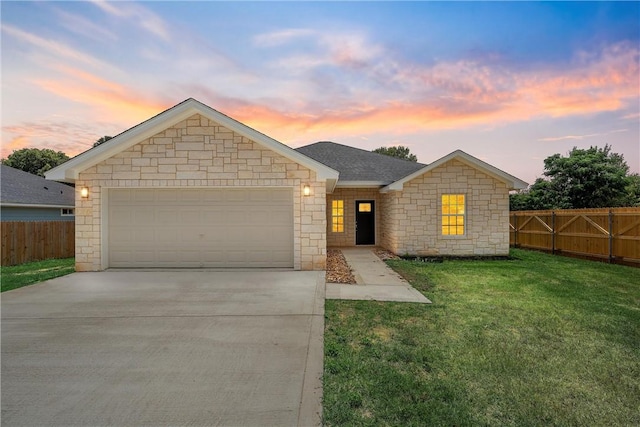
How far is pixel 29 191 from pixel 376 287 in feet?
62.1

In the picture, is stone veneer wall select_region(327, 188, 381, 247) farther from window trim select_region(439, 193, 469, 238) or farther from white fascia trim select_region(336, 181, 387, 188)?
window trim select_region(439, 193, 469, 238)

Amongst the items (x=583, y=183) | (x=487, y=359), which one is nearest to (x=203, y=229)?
(x=487, y=359)

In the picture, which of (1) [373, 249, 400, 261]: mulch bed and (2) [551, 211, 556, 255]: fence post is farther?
(2) [551, 211, 556, 255]: fence post

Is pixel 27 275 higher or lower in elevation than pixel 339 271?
lower

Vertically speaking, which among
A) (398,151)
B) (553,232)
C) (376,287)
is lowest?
(376,287)

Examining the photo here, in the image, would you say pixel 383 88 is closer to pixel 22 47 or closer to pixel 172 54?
pixel 172 54

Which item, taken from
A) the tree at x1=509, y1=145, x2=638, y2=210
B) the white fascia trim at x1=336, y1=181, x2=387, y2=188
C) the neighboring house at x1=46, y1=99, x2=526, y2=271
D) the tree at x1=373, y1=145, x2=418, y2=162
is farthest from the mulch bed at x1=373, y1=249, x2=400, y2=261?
the tree at x1=373, y1=145, x2=418, y2=162

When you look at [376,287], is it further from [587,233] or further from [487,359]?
[587,233]

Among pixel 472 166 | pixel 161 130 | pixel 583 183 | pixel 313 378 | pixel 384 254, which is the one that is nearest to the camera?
pixel 313 378

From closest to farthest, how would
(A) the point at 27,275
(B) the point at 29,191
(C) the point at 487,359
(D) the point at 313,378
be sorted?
(D) the point at 313,378
(C) the point at 487,359
(A) the point at 27,275
(B) the point at 29,191

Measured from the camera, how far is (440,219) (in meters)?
12.9

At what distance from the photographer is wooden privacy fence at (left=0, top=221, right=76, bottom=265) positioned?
468 inches

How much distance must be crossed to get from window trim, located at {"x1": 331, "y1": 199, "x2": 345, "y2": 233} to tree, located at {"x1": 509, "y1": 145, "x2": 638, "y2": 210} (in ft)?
46.2

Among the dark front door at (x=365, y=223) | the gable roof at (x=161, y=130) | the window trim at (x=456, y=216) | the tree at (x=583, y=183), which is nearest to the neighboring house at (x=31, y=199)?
the gable roof at (x=161, y=130)
